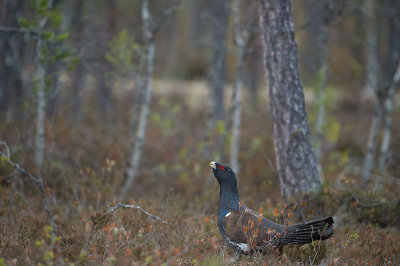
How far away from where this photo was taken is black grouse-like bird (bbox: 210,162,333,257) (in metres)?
3.94

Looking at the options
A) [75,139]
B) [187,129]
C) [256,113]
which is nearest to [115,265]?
[75,139]

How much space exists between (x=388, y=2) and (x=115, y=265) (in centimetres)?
1419

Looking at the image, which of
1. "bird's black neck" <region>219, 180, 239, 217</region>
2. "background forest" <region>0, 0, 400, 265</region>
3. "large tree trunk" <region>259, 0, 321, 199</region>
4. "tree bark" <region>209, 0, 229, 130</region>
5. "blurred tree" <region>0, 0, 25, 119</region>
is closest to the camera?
"background forest" <region>0, 0, 400, 265</region>

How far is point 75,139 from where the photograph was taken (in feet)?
31.1

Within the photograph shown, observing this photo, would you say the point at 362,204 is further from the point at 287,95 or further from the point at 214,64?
the point at 214,64

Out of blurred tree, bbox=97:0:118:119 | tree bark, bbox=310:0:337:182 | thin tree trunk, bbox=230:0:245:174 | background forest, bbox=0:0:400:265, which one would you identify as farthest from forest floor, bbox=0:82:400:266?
tree bark, bbox=310:0:337:182

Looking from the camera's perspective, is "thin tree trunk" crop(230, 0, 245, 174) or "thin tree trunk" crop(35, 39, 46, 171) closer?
"thin tree trunk" crop(35, 39, 46, 171)

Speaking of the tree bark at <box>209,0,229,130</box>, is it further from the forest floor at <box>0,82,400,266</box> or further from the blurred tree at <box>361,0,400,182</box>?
the blurred tree at <box>361,0,400,182</box>

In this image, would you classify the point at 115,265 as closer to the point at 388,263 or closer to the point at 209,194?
the point at 388,263

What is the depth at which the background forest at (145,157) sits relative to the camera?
14.2 ft

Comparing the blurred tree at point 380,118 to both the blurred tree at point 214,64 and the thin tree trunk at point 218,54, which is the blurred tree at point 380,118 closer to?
the blurred tree at point 214,64

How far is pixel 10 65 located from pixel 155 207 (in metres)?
6.67

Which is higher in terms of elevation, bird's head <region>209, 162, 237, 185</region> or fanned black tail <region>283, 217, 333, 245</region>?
bird's head <region>209, 162, 237, 185</region>

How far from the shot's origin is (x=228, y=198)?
452cm
